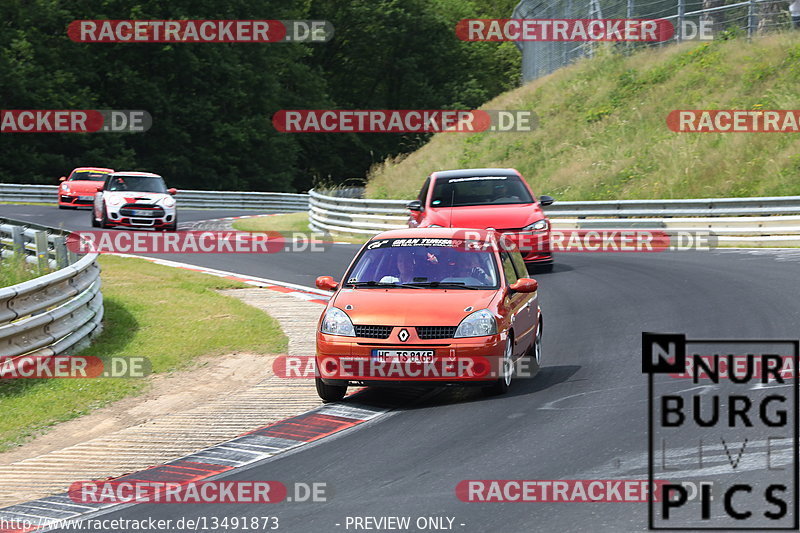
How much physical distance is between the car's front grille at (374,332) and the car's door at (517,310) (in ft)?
4.09

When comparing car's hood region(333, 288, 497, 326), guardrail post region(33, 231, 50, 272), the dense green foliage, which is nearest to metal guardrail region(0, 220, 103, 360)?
guardrail post region(33, 231, 50, 272)

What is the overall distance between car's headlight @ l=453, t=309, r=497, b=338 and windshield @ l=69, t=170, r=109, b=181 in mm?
31527

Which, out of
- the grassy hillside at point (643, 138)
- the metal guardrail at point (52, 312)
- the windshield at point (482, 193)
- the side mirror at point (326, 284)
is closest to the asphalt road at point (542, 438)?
the side mirror at point (326, 284)

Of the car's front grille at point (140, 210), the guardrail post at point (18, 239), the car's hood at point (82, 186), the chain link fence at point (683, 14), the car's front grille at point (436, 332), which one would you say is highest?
the chain link fence at point (683, 14)

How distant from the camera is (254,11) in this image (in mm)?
64938

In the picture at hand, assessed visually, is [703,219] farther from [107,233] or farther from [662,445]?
[662,445]

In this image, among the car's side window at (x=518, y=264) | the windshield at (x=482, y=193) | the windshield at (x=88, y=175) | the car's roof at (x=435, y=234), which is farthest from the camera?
the windshield at (x=88, y=175)

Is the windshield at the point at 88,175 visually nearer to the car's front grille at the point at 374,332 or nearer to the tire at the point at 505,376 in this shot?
the car's front grille at the point at 374,332

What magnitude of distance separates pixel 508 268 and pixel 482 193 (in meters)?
8.26

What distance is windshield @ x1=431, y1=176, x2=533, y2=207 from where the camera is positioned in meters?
18.8

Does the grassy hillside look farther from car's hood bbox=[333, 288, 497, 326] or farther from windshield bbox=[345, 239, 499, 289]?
car's hood bbox=[333, 288, 497, 326]

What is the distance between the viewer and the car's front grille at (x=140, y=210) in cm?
2834

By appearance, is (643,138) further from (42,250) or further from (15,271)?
(15,271)

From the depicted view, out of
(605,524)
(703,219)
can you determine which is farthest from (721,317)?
(703,219)
